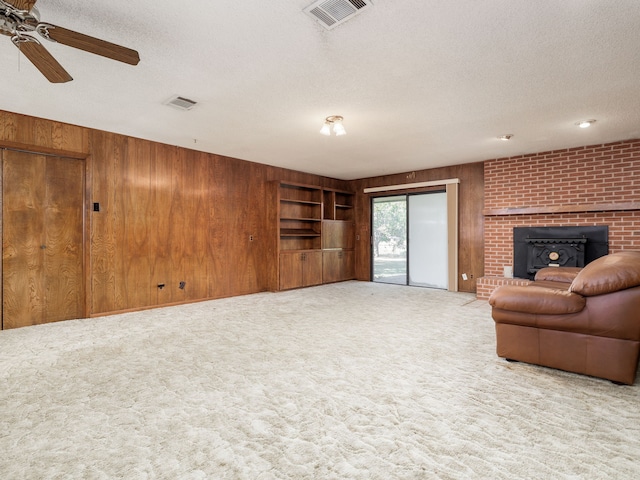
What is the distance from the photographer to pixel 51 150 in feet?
13.1

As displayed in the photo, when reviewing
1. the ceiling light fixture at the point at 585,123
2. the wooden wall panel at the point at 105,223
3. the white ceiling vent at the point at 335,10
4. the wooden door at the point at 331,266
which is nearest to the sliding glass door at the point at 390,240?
the wooden door at the point at 331,266

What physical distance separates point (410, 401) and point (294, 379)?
0.82 metres

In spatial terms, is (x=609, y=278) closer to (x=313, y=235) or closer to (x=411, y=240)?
(x=411, y=240)

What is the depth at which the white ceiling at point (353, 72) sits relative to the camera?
2047mm

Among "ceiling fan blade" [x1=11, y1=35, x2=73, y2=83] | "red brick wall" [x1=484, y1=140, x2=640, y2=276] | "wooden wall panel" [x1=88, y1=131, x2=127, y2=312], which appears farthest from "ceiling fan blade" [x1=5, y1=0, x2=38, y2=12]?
"red brick wall" [x1=484, y1=140, x2=640, y2=276]

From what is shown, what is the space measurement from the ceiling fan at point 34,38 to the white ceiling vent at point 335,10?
44.8 inches

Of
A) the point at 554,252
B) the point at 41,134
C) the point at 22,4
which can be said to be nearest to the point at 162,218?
the point at 41,134

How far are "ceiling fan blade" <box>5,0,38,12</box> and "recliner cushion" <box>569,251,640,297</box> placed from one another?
367cm

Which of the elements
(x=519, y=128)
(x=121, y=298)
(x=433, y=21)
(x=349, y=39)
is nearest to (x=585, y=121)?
(x=519, y=128)

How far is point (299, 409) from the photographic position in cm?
198

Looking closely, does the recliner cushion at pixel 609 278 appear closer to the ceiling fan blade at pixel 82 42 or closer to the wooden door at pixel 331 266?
the ceiling fan blade at pixel 82 42

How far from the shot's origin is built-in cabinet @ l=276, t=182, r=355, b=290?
654cm

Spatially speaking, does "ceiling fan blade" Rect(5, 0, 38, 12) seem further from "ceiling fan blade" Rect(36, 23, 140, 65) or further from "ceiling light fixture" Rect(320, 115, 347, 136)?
"ceiling light fixture" Rect(320, 115, 347, 136)

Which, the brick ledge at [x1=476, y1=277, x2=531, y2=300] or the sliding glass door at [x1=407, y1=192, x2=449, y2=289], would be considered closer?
the brick ledge at [x1=476, y1=277, x2=531, y2=300]
